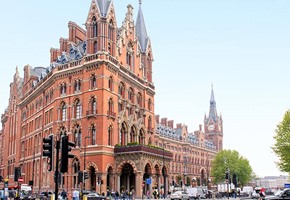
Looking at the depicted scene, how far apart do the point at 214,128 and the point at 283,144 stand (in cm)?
11447

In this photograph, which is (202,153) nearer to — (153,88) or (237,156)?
(237,156)

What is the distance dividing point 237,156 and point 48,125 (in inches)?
2817

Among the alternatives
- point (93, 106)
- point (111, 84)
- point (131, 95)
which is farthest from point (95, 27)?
point (131, 95)

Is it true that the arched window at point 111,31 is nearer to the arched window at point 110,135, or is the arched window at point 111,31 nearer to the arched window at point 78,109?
the arched window at point 78,109

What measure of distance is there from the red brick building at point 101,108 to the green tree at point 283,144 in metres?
18.2

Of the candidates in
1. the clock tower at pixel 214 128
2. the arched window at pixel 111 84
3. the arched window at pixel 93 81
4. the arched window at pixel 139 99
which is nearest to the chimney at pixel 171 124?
the clock tower at pixel 214 128

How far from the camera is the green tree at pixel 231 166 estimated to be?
120806mm

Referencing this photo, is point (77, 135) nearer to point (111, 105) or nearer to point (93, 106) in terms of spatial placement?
point (93, 106)

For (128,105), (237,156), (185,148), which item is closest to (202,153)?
(185,148)

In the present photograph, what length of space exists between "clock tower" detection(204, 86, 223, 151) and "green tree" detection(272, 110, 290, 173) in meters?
111

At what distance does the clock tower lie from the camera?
16900 centimetres

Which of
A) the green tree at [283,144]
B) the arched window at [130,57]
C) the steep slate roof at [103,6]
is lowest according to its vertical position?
the green tree at [283,144]

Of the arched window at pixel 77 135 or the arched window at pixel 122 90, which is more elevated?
the arched window at pixel 122 90

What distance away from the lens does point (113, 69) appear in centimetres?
6150
